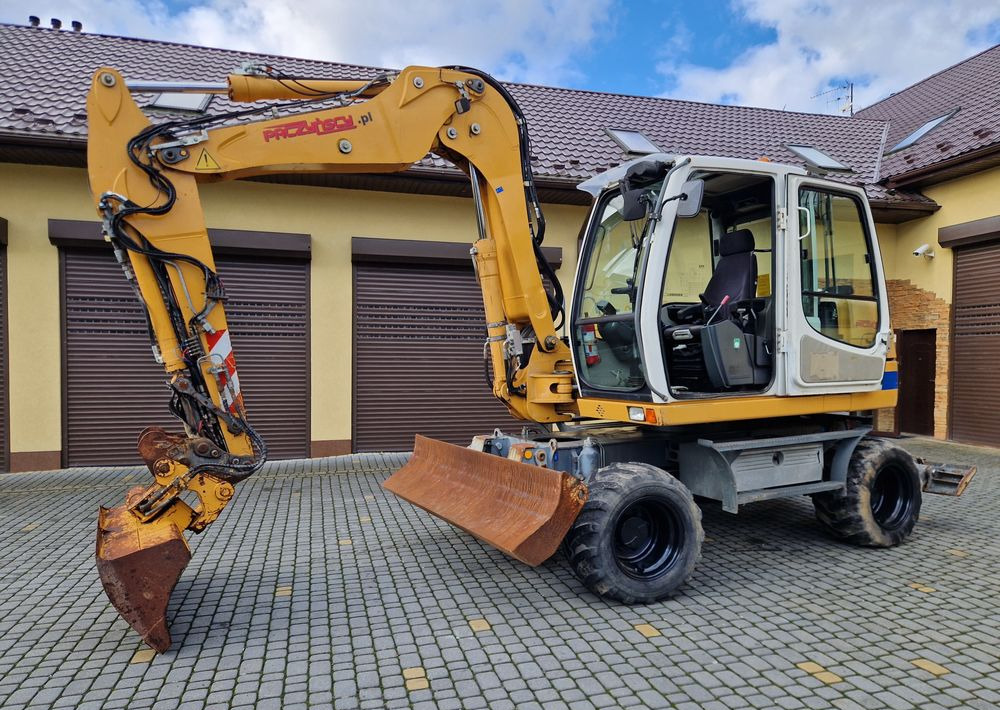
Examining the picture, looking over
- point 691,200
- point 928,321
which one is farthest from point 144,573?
point 928,321

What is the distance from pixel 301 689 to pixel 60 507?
17.1 feet

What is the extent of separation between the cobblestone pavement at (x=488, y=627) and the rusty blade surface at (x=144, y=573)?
0.74 feet

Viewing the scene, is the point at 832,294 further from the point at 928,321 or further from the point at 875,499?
the point at 928,321

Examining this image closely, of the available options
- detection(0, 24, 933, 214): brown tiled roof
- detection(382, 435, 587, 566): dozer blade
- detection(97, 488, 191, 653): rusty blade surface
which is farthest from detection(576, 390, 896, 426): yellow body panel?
detection(0, 24, 933, 214): brown tiled roof

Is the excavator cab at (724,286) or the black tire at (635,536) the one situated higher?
the excavator cab at (724,286)

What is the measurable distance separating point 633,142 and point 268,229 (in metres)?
6.37

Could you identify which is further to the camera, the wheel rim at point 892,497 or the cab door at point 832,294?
the wheel rim at point 892,497

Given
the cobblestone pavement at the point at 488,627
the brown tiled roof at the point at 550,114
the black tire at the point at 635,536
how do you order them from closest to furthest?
1. the cobblestone pavement at the point at 488,627
2. the black tire at the point at 635,536
3. the brown tiled roof at the point at 550,114

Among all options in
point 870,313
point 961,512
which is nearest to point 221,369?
point 870,313

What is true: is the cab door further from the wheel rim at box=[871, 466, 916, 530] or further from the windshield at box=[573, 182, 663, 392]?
the windshield at box=[573, 182, 663, 392]

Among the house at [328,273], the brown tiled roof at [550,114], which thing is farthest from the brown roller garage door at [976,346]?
the brown tiled roof at [550,114]

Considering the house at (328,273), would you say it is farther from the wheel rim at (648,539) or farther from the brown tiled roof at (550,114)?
the wheel rim at (648,539)

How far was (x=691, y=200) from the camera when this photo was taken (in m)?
4.38

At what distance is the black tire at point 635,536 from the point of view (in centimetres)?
411
